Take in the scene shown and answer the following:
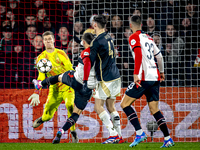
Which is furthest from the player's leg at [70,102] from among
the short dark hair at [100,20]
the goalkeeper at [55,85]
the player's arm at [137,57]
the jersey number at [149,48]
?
the jersey number at [149,48]

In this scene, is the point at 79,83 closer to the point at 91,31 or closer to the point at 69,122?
the point at 69,122

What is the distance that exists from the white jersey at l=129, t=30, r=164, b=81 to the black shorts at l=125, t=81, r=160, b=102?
6 centimetres

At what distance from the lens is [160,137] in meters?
5.67

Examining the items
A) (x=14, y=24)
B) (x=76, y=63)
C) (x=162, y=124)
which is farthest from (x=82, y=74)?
(x=14, y=24)

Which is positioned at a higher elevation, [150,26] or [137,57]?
[150,26]

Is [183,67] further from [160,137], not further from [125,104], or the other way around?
[125,104]

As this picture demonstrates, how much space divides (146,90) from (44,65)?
6.41ft

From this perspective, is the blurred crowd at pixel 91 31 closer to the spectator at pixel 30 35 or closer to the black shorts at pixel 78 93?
the spectator at pixel 30 35

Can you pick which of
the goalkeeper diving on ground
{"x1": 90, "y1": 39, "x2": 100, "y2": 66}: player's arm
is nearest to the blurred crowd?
the goalkeeper diving on ground

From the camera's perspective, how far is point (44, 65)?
198 inches

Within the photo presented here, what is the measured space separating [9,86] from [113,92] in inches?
127

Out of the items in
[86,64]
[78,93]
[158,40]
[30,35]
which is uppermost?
[30,35]

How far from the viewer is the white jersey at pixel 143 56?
3742 mm

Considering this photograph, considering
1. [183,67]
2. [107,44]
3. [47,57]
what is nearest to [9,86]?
[47,57]
